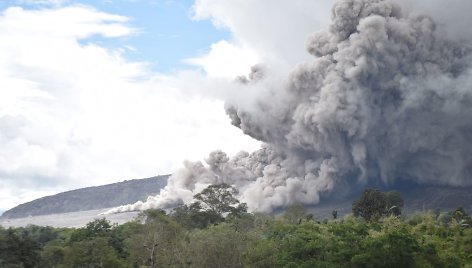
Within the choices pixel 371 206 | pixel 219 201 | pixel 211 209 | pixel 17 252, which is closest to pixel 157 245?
pixel 17 252

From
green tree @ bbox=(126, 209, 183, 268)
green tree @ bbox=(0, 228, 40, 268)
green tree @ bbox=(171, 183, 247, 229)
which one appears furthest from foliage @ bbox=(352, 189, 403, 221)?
green tree @ bbox=(0, 228, 40, 268)

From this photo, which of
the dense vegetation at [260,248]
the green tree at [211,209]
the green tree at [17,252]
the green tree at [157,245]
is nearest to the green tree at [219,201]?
the green tree at [211,209]

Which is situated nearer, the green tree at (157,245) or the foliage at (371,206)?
the green tree at (157,245)

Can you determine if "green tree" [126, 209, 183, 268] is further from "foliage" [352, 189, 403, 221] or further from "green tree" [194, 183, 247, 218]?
"foliage" [352, 189, 403, 221]

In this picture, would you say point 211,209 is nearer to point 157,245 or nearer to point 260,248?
point 157,245

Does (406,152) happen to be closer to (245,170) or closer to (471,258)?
(245,170)

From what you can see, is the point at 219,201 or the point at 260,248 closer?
the point at 260,248

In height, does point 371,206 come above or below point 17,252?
above

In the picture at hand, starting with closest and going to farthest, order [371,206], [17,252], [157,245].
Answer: [17,252] → [157,245] → [371,206]

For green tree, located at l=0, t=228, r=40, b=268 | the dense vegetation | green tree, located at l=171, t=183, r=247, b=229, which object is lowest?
the dense vegetation

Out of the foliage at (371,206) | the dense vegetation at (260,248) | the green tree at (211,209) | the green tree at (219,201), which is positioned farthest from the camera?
the foliage at (371,206)

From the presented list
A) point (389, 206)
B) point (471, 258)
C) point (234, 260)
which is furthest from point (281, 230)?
point (389, 206)

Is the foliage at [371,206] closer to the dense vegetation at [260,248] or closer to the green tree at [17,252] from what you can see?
the dense vegetation at [260,248]

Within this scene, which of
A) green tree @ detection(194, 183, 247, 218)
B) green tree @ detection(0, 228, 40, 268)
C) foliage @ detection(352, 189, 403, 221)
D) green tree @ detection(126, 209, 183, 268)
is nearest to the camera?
green tree @ detection(0, 228, 40, 268)
